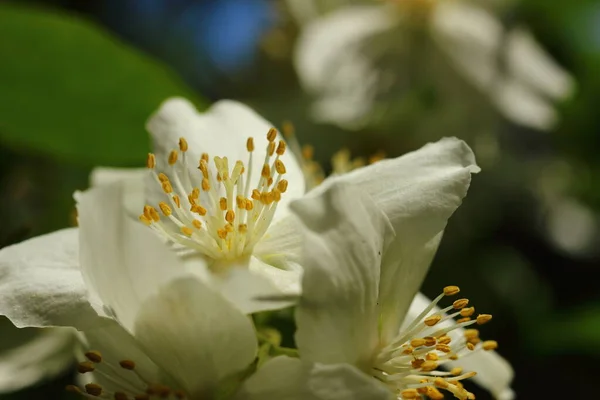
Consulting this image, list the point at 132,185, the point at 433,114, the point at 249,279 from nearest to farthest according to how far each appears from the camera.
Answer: the point at 249,279
the point at 132,185
the point at 433,114

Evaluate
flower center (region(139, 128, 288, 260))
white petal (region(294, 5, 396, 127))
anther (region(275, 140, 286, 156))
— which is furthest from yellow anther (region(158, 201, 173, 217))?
white petal (region(294, 5, 396, 127))

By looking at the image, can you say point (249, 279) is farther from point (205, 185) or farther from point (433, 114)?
point (433, 114)

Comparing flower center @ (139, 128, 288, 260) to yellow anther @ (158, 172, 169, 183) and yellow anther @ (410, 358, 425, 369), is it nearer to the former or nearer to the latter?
yellow anther @ (158, 172, 169, 183)

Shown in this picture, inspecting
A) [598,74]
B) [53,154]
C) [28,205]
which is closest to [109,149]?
[53,154]

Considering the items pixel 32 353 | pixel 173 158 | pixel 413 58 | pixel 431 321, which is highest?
pixel 413 58

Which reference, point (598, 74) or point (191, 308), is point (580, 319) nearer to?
point (598, 74)

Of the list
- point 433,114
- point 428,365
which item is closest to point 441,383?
point 428,365

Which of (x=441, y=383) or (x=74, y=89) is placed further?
(x=74, y=89)

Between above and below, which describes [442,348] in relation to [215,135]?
below

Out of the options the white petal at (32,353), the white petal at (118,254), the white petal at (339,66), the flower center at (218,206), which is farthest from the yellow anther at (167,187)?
the white petal at (339,66)
